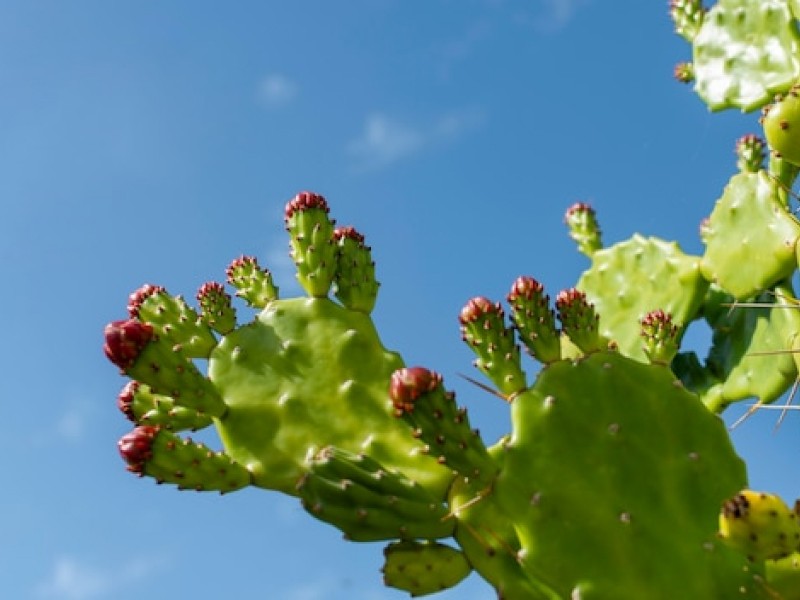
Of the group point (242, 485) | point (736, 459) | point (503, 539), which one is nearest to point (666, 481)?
point (736, 459)

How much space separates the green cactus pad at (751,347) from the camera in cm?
353

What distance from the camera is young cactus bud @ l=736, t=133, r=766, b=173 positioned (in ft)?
13.2

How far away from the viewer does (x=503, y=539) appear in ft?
6.98

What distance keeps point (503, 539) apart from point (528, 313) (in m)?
0.44

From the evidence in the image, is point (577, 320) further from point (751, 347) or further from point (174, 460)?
point (751, 347)

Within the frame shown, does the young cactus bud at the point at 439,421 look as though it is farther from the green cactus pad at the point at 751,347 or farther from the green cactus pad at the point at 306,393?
the green cactus pad at the point at 751,347

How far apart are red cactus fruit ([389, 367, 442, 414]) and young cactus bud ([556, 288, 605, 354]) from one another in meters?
0.46

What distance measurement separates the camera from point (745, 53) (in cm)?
388

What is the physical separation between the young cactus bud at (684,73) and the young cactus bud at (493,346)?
2703mm

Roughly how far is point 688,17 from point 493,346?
271 cm

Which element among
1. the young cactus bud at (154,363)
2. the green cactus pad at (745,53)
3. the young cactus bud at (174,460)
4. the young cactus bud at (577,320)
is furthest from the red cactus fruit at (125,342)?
the green cactus pad at (745,53)

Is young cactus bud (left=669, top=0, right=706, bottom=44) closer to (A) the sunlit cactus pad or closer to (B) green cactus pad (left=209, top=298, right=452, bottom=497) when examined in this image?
(A) the sunlit cactus pad

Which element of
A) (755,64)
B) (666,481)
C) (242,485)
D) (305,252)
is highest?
(755,64)

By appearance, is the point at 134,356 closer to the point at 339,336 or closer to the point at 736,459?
the point at 339,336
